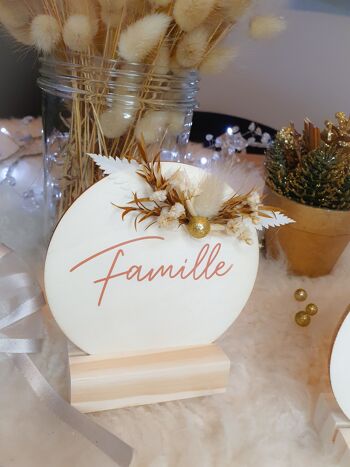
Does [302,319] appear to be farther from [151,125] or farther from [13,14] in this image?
[13,14]

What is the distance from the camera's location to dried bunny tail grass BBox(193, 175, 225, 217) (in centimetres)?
40

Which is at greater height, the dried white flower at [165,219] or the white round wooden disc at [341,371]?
the dried white flower at [165,219]

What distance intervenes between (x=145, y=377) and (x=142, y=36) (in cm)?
Answer: 31

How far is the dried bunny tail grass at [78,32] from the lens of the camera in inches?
16.6

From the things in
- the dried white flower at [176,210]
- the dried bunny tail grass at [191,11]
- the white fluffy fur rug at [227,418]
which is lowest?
the white fluffy fur rug at [227,418]

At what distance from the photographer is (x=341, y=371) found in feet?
1.35

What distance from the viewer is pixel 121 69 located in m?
0.47

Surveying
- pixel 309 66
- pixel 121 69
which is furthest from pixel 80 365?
pixel 309 66

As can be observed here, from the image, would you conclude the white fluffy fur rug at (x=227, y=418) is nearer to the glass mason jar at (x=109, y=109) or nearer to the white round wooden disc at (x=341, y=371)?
the white round wooden disc at (x=341, y=371)

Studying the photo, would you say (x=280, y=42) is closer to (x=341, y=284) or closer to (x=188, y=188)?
(x=341, y=284)

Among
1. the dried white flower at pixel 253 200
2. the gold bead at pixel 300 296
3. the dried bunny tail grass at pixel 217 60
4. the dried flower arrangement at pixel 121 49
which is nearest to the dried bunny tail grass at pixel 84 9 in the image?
the dried flower arrangement at pixel 121 49

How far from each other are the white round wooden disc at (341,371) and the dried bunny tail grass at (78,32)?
0.35m

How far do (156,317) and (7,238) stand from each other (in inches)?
11.7

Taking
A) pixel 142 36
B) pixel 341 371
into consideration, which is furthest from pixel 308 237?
pixel 142 36
